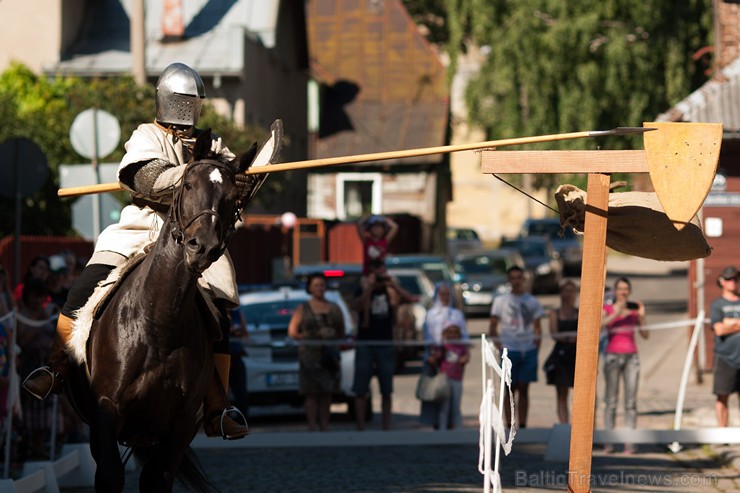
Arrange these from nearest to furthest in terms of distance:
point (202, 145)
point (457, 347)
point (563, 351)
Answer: point (202, 145)
point (563, 351)
point (457, 347)

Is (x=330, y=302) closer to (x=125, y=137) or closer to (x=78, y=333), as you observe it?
(x=78, y=333)

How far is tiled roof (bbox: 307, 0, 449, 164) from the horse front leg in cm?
4287

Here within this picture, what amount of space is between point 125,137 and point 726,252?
12167mm

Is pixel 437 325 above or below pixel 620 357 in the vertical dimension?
above

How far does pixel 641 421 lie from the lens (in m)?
17.1

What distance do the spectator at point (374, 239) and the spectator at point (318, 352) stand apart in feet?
4.62

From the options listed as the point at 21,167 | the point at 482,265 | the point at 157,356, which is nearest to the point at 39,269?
the point at 21,167

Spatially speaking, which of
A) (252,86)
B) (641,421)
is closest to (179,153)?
(641,421)

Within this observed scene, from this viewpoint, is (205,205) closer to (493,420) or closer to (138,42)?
(493,420)

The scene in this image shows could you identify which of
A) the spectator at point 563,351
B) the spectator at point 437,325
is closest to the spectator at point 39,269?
the spectator at point 437,325

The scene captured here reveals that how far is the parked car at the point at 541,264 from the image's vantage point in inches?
1699

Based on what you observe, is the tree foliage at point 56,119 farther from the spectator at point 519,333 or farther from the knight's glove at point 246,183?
the knight's glove at point 246,183

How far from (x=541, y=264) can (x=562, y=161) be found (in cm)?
3617

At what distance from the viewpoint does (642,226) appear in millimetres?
8195
